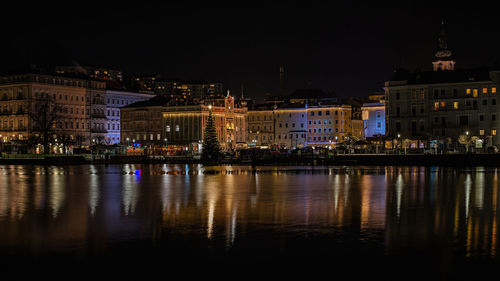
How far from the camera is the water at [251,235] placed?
15273 mm

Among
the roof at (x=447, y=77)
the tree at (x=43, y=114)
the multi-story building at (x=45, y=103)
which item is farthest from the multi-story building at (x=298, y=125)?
the tree at (x=43, y=114)

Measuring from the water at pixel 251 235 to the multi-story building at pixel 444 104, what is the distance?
6431 cm

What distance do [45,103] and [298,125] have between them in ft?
185

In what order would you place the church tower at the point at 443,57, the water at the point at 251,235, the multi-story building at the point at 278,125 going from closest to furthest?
the water at the point at 251,235 < the church tower at the point at 443,57 < the multi-story building at the point at 278,125

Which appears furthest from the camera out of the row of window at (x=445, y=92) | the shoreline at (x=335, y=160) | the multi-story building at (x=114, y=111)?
the multi-story building at (x=114, y=111)

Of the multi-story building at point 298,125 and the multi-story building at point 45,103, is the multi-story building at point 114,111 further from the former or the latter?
the multi-story building at point 298,125

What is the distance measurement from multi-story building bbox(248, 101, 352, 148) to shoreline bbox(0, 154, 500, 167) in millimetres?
52407

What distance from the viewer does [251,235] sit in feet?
63.9

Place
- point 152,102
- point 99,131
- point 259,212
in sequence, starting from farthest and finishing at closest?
1. point 152,102
2. point 99,131
3. point 259,212

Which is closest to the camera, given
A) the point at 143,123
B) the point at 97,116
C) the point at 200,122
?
the point at 200,122

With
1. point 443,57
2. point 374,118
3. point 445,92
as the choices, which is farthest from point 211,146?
point 443,57

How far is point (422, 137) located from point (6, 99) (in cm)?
7573

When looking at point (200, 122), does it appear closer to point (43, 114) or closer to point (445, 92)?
point (43, 114)

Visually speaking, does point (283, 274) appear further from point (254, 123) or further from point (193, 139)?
point (254, 123)
